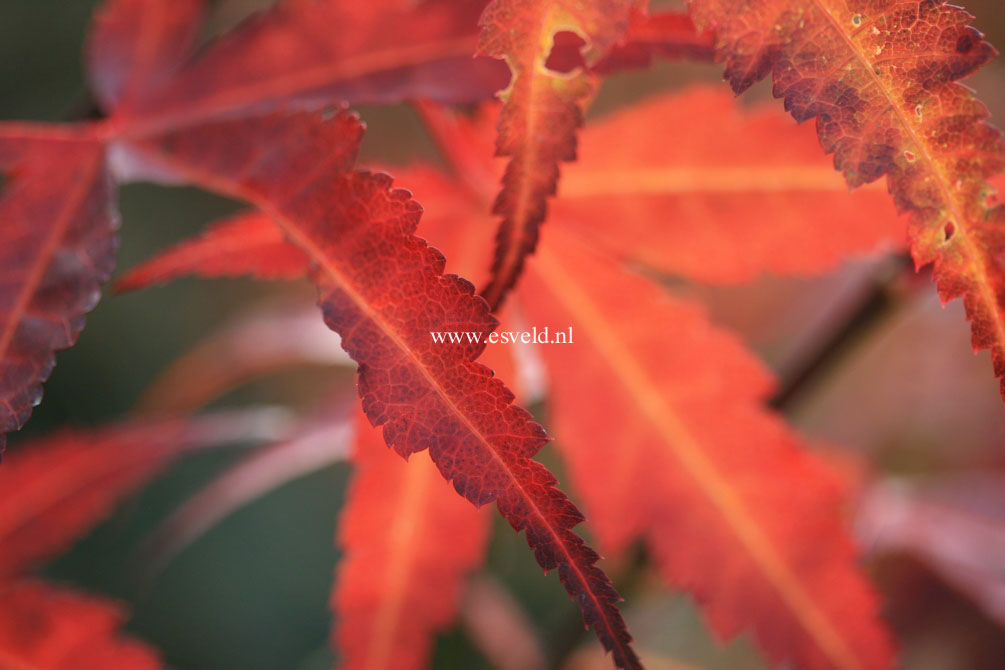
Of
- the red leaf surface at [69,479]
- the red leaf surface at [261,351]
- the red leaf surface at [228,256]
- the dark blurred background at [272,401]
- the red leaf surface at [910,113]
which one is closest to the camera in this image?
the red leaf surface at [910,113]

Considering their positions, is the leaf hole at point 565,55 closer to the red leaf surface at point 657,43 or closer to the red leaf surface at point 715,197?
the red leaf surface at point 657,43

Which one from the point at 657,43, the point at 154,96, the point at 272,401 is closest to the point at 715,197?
the point at 657,43

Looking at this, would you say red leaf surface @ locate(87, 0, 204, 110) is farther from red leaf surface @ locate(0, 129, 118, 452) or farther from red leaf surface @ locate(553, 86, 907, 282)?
red leaf surface @ locate(553, 86, 907, 282)

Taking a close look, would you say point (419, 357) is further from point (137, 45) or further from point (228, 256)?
point (137, 45)

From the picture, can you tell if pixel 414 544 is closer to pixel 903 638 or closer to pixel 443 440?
pixel 443 440

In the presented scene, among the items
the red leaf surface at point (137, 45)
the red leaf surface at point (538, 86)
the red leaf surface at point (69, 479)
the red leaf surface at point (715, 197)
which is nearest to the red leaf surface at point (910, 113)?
the red leaf surface at point (538, 86)

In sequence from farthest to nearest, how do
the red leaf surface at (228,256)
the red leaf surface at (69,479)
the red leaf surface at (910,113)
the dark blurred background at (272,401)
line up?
1. the dark blurred background at (272,401)
2. the red leaf surface at (69,479)
3. the red leaf surface at (228,256)
4. the red leaf surface at (910,113)

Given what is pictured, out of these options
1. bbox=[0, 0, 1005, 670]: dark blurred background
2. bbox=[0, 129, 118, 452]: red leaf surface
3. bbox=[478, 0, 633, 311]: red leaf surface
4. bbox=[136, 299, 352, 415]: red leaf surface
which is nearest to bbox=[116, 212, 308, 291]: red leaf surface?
bbox=[0, 129, 118, 452]: red leaf surface
